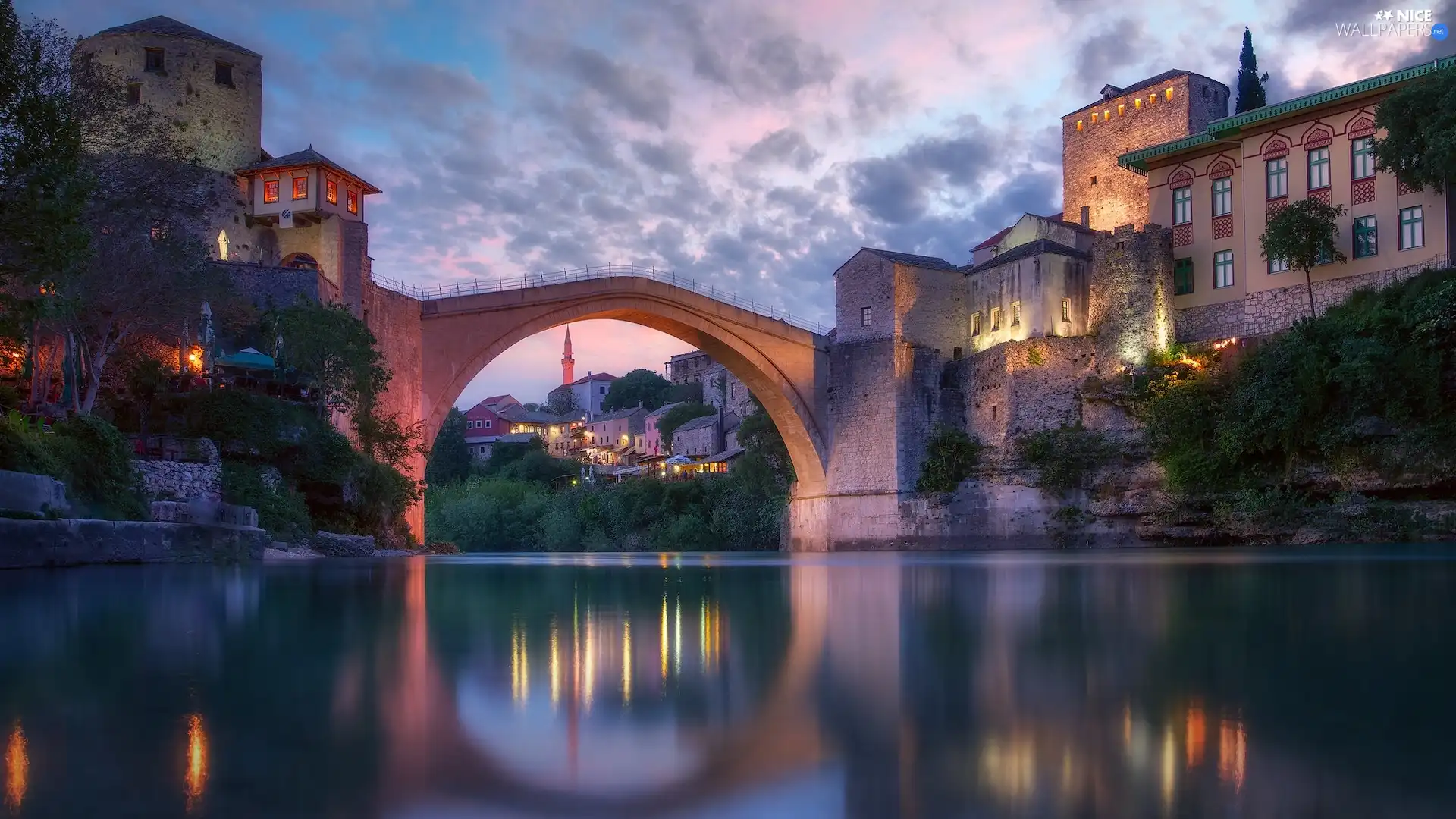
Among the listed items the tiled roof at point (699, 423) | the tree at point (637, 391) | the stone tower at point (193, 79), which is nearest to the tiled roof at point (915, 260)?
the stone tower at point (193, 79)

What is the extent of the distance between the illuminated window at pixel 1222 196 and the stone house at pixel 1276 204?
21mm

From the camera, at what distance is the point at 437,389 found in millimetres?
30219

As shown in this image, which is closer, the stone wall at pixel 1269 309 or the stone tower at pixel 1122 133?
the stone wall at pixel 1269 309

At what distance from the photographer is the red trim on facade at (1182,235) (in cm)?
3162

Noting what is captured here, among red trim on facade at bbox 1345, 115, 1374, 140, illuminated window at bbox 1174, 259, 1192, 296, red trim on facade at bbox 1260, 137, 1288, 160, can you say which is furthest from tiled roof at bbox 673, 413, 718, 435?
red trim on facade at bbox 1345, 115, 1374, 140

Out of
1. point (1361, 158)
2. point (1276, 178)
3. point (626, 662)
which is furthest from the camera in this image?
point (1276, 178)

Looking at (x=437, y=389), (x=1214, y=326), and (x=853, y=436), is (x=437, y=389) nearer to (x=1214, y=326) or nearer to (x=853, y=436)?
(x=853, y=436)

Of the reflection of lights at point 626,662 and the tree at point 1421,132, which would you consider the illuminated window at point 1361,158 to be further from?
the reflection of lights at point 626,662

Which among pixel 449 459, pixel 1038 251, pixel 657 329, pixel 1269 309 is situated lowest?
pixel 449 459

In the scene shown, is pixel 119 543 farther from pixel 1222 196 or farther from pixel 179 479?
pixel 1222 196

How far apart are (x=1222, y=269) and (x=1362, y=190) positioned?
4.04 meters

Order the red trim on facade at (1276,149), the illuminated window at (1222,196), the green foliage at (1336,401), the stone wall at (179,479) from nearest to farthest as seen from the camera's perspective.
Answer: the stone wall at (179,479), the green foliage at (1336,401), the red trim on facade at (1276,149), the illuminated window at (1222,196)

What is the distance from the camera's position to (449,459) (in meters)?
66.9

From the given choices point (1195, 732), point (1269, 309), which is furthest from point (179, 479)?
point (1269, 309)
